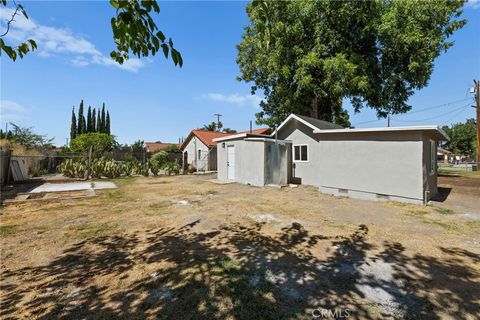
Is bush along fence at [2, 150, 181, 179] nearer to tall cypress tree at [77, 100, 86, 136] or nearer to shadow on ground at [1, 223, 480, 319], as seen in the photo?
shadow on ground at [1, 223, 480, 319]

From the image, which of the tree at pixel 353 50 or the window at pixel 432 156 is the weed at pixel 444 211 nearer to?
the window at pixel 432 156

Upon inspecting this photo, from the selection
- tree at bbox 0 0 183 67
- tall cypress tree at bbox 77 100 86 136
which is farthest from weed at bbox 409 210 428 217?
tall cypress tree at bbox 77 100 86 136

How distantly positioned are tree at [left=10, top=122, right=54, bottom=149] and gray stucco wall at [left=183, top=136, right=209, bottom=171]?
1454cm

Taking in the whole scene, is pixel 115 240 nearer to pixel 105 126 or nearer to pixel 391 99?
pixel 391 99

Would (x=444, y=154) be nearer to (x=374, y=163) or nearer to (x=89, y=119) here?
(x=374, y=163)

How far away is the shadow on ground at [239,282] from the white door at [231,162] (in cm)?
1023

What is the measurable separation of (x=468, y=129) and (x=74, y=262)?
66663 mm

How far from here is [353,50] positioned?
17.6m

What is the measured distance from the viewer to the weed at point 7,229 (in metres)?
5.15

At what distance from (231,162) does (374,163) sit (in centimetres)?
817

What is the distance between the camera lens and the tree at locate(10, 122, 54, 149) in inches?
897

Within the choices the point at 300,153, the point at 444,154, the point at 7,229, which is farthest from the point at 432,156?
the point at 444,154

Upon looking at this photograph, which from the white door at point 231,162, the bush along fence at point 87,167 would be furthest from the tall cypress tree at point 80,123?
the white door at point 231,162

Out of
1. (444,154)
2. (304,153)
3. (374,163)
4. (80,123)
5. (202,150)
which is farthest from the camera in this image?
(444,154)
